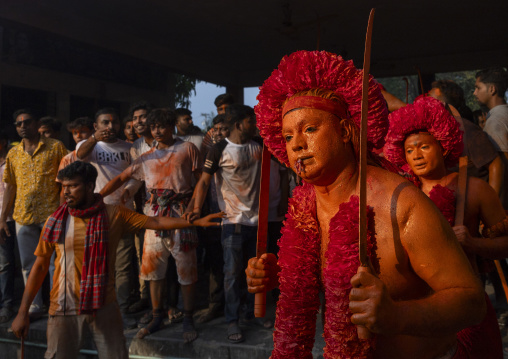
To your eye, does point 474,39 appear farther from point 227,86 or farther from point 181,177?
point 181,177

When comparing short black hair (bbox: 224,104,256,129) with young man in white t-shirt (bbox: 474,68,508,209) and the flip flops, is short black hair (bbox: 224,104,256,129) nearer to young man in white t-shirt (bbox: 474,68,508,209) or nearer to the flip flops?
the flip flops

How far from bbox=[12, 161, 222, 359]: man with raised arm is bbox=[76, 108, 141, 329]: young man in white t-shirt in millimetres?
1444

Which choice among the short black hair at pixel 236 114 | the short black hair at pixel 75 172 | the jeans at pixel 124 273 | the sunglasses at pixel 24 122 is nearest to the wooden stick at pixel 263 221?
the short black hair at pixel 75 172

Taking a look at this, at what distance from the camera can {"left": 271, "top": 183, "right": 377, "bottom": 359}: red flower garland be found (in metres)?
1.68

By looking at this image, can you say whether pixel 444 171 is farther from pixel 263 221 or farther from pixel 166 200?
pixel 166 200

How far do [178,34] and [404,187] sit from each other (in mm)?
9796

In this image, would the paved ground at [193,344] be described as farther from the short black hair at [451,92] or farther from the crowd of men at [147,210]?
the short black hair at [451,92]

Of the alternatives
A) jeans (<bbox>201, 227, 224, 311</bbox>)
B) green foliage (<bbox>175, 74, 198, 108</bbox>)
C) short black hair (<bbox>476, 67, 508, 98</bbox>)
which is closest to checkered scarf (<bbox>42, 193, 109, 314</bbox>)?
jeans (<bbox>201, 227, 224, 311</bbox>)

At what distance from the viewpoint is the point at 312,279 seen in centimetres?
190

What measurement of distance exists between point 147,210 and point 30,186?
5.71 feet

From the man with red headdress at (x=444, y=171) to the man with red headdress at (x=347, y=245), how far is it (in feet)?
3.33

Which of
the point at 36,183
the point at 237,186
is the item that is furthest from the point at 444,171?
the point at 36,183

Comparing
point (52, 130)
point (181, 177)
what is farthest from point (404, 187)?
point (52, 130)

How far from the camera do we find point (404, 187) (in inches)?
65.1
